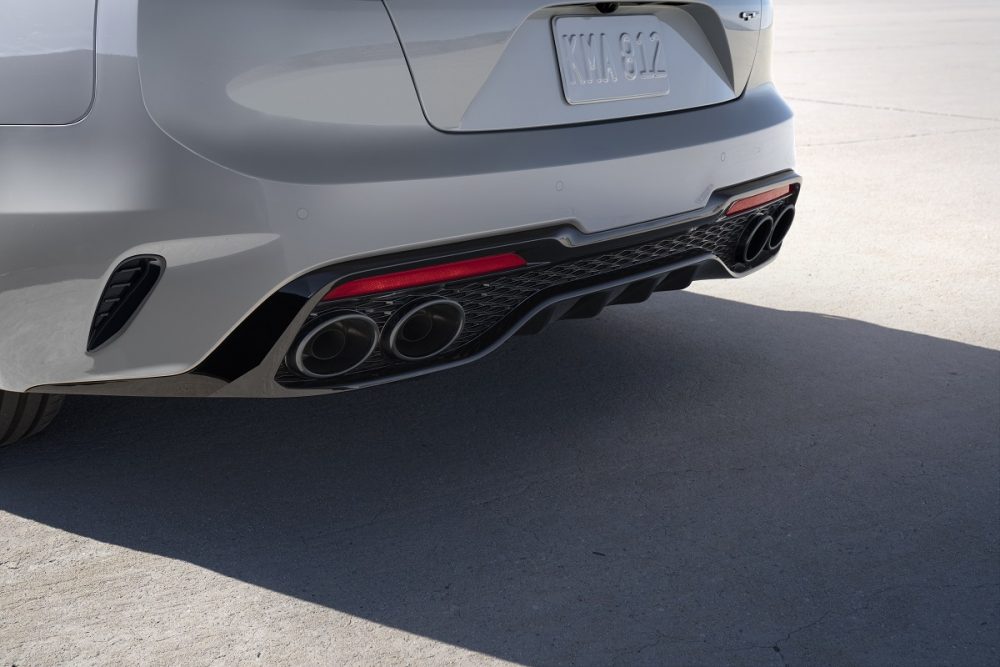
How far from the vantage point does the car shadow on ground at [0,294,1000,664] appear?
7.16ft

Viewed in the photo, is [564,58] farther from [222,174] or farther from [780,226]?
[780,226]

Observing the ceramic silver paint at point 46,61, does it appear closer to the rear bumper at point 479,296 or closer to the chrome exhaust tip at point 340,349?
the rear bumper at point 479,296

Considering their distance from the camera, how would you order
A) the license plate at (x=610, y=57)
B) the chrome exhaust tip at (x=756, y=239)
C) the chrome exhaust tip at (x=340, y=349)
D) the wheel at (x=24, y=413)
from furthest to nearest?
1. the chrome exhaust tip at (x=756, y=239)
2. the wheel at (x=24, y=413)
3. the license plate at (x=610, y=57)
4. the chrome exhaust tip at (x=340, y=349)

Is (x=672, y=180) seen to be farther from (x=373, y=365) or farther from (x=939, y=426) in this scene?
(x=939, y=426)

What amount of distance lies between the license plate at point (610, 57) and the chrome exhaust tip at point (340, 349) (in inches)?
27.0

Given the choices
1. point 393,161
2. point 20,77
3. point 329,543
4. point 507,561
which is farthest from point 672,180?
point 20,77

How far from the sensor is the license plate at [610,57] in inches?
96.3

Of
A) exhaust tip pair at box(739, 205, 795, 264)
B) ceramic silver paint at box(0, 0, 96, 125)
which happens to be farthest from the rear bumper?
ceramic silver paint at box(0, 0, 96, 125)

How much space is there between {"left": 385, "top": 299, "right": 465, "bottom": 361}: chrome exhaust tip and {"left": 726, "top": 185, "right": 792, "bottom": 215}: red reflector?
2.78 ft

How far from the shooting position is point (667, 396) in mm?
3264

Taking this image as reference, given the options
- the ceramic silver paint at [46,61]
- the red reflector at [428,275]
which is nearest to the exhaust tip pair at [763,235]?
the red reflector at [428,275]

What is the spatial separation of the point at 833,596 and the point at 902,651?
0.64 ft

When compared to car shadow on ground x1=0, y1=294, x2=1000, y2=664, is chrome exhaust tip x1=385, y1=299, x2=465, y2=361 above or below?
above

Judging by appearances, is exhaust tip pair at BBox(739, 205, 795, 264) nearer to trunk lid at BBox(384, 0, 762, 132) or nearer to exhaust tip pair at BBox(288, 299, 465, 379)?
trunk lid at BBox(384, 0, 762, 132)
